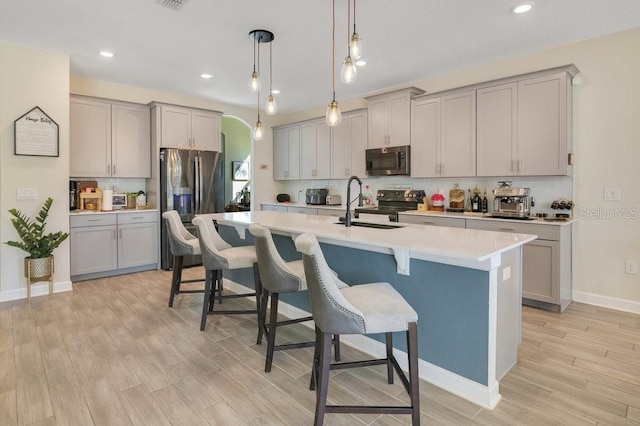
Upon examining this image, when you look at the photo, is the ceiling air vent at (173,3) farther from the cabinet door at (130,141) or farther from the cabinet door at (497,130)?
the cabinet door at (497,130)

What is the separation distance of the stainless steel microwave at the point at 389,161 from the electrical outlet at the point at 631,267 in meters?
2.49

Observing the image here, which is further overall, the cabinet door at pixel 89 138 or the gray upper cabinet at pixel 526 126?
the cabinet door at pixel 89 138

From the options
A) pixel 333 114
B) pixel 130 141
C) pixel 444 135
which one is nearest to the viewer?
pixel 333 114

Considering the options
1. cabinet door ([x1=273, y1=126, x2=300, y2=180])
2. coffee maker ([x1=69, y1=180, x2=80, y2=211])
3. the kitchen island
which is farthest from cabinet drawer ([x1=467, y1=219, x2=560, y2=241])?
coffee maker ([x1=69, y1=180, x2=80, y2=211])

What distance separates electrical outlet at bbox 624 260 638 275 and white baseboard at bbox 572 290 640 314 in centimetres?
28

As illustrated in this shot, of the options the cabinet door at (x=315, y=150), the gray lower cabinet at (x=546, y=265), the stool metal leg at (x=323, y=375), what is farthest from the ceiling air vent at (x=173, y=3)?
the gray lower cabinet at (x=546, y=265)

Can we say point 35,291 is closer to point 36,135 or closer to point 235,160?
point 36,135

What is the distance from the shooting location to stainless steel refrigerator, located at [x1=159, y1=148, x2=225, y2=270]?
5.24 m

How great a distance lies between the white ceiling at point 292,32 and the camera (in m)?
3.02

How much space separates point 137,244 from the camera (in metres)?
5.08

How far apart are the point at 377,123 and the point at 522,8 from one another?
95.1 inches

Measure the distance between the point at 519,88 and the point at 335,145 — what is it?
9.27 feet

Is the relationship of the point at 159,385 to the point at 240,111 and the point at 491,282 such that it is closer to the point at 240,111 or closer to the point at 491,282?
the point at 491,282

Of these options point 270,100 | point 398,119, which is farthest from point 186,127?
point 398,119
